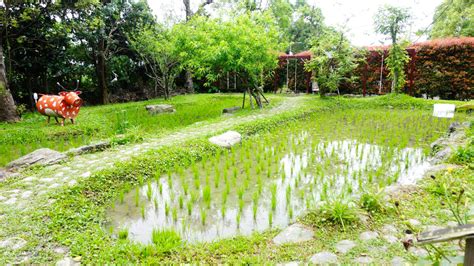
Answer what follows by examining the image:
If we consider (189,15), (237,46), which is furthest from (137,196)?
(189,15)

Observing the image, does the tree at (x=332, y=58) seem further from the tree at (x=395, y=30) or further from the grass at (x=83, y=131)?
the grass at (x=83, y=131)

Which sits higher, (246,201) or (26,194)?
(26,194)

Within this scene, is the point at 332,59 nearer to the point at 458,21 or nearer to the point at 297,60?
the point at 297,60

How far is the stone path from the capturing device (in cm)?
381

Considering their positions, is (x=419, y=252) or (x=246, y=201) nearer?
(x=419, y=252)

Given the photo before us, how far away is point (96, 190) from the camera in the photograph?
A: 4.16m

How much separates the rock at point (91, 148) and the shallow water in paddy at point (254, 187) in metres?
1.70

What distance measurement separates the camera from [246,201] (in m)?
4.06

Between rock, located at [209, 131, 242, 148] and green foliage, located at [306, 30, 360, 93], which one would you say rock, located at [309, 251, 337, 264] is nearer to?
rock, located at [209, 131, 242, 148]

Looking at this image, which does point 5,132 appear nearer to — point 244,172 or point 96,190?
point 96,190

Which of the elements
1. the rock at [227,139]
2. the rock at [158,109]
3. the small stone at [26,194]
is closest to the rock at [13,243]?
the small stone at [26,194]

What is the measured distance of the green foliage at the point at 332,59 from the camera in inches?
464

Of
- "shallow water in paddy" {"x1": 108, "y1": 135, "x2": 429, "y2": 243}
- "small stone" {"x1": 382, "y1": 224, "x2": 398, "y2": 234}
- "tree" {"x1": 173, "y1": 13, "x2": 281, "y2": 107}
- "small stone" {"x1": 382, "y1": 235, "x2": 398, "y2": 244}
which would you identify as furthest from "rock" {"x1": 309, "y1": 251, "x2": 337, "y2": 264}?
"tree" {"x1": 173, "y1": 13, "x2": 281, "y2": 107}

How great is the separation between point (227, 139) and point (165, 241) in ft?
12.7
